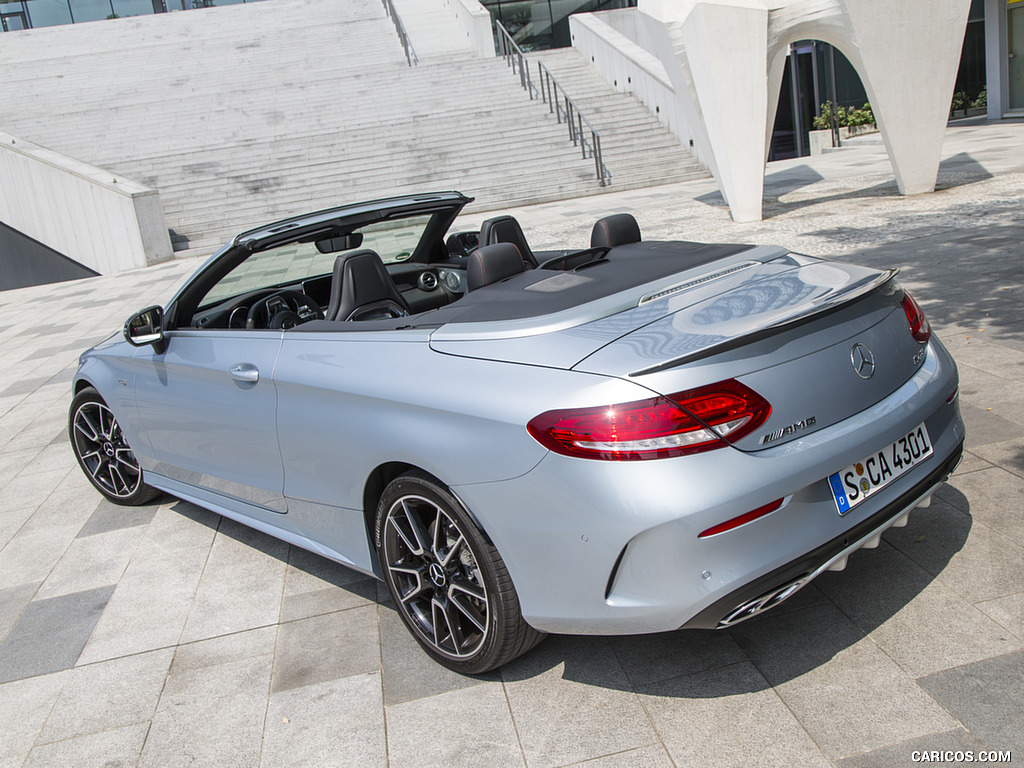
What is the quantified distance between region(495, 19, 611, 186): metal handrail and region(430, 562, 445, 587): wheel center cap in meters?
19.2

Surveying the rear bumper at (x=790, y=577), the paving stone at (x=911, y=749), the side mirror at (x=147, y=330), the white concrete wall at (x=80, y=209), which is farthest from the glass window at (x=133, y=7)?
the paving stone at (x=911, y=749)

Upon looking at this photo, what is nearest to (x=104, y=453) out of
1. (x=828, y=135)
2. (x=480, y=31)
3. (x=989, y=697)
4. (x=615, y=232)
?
(x=615, y=232)

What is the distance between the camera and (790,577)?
252 centimetres

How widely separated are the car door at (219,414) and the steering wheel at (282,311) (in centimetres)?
34

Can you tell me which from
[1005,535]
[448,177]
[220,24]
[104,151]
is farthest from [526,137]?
[1005,535]

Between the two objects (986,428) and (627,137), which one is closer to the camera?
(986,428)

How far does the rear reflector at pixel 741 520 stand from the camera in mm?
2398

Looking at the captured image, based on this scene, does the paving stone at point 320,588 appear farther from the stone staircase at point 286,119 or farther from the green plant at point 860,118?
the green plant at point 860,118

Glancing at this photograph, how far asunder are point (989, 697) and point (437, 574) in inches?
66.8

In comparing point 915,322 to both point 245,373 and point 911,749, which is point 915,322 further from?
point 245,373

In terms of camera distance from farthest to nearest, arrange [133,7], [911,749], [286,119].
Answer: [133,7] < [286,119] < [911,749]

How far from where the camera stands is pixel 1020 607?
295cm

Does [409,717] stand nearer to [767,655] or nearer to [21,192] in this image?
[767,655]

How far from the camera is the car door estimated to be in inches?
143
